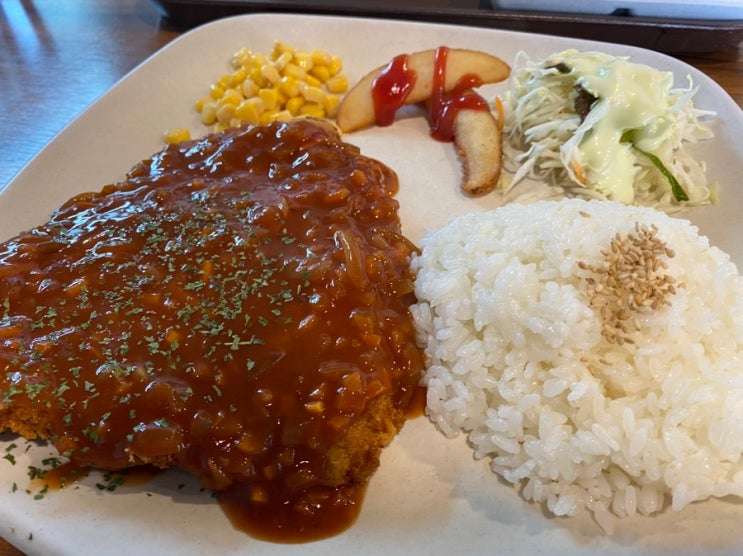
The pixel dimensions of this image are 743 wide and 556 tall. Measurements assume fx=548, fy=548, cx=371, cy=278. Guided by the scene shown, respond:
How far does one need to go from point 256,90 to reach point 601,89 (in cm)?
201

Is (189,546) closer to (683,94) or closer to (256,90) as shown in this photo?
(256,90)

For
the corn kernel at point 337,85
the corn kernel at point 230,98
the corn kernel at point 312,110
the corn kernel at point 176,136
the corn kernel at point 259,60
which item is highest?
the corn kernel at point 259,60

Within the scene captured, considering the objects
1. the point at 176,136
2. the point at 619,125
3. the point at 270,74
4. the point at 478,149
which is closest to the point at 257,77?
the point at 270,74

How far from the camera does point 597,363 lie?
2.01 m

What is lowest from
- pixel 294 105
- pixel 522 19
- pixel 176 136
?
pixel 176 136

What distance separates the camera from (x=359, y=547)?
5.88 feet

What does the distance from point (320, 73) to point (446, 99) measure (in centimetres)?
85

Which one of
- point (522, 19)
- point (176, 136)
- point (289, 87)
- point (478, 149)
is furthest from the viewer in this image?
point (522, 19)

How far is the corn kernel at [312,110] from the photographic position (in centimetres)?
342

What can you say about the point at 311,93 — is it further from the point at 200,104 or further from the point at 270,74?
the point at 200,104

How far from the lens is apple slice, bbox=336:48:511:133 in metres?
3.29

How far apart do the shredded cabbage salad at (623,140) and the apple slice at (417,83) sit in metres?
0.58

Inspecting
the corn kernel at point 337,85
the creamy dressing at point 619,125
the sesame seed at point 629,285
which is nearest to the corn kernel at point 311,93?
the corn kernel at point 337,85

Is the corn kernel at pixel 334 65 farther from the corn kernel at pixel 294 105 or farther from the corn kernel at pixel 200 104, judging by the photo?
the corn kernel at pixel 200 104
